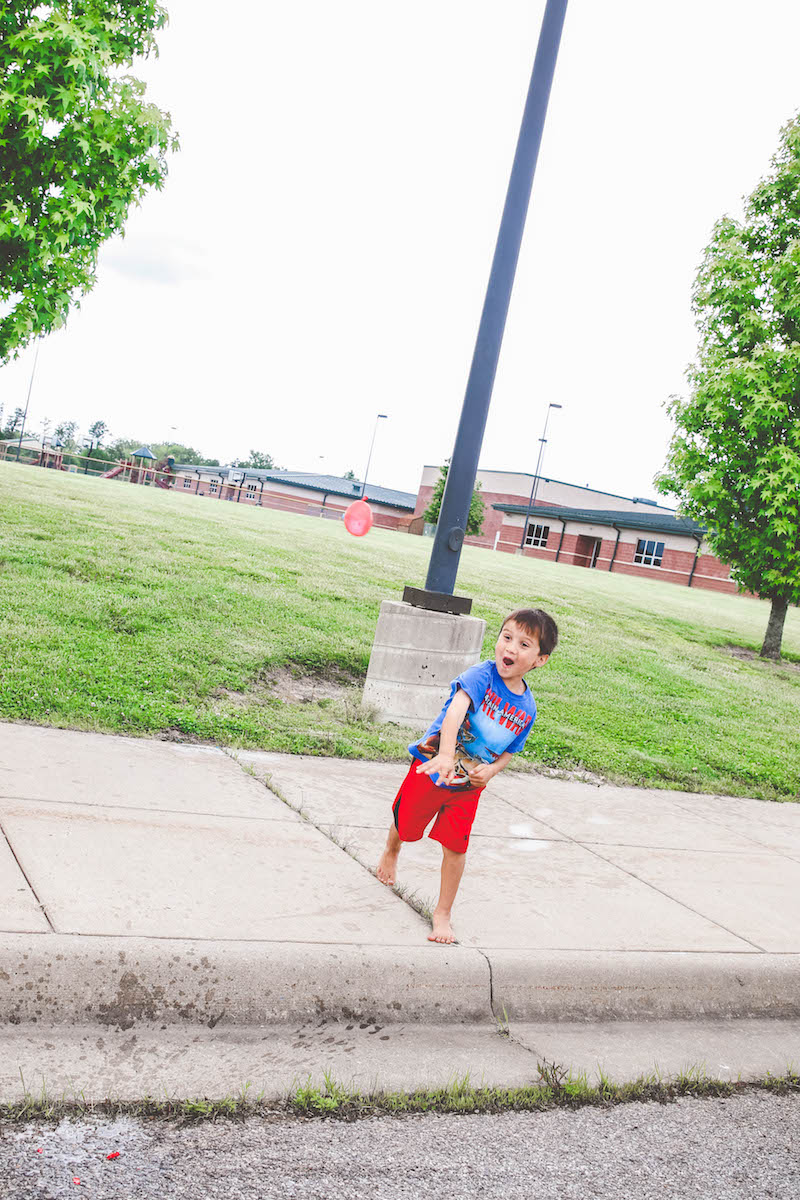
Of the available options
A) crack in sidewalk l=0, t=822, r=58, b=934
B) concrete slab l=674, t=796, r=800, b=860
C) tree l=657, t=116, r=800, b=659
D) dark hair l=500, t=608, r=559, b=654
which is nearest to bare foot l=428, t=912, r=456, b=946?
dark hair l=500, t=608, r=559, b=654

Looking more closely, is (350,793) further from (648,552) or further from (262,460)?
(262,460)

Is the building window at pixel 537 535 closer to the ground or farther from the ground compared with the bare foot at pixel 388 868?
farther from the ground

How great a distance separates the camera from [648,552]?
50000mm

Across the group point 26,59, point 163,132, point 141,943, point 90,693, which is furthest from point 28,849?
point 163,132

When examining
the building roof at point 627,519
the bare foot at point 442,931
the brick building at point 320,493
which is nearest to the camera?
the bare foot at point 442,931

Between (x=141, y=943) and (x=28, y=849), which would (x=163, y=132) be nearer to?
(x=28, y=849)

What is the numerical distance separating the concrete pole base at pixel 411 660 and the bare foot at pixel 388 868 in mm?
2960

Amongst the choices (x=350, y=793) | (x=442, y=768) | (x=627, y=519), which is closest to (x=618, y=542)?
(x=627, y=519)

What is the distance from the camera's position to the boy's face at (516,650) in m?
3.53

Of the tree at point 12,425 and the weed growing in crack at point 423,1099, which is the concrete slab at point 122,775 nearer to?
the weed growing in crack at point 423,1099

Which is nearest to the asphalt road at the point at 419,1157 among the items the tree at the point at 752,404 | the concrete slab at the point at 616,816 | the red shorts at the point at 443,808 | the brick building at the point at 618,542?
the red shorts at the point at 443,808

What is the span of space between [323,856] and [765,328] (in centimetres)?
1276

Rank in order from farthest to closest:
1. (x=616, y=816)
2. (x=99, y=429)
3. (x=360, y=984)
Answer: (x=99, y=429) → (x=616, y=816) → (x=360, y=984)

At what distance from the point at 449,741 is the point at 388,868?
2.90ft
